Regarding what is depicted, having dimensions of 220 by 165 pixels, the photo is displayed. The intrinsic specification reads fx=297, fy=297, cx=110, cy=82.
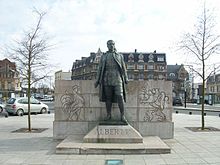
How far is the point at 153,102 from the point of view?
37.7ft

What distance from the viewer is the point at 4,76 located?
265ft

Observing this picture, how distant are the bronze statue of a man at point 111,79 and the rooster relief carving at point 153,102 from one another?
150 centimetres

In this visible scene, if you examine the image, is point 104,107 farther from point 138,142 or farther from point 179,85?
point 179,85

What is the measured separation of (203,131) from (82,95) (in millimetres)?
6148

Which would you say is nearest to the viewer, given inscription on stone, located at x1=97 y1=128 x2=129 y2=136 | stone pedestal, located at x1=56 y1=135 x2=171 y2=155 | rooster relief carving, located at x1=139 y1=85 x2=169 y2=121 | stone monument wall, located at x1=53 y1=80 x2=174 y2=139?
stone pedestal, located at x1=56 y1=135 x2=171 y2=155

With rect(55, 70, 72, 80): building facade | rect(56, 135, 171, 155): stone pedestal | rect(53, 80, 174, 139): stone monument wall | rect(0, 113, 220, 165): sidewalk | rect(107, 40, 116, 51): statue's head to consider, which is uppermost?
rect(55, 70, 72, 80): building facade

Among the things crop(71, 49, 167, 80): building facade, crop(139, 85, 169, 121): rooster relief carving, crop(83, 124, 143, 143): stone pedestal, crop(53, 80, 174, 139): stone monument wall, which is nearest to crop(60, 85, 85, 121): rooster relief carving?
crop(53, 80, 174, 139): stone monument wall

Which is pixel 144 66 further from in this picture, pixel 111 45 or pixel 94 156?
pixel 94 156

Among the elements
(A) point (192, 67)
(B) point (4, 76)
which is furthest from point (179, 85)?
(A) point (192, 67)

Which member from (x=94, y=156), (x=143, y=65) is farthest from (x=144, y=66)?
(x=94, y=156)

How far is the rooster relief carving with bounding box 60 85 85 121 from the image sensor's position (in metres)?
11.3

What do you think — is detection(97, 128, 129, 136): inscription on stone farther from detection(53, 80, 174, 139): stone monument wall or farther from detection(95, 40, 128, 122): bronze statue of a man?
detection(53, 80, 174, 139): stone monument wall

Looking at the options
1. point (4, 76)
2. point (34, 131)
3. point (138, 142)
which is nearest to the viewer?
point (138, 142)

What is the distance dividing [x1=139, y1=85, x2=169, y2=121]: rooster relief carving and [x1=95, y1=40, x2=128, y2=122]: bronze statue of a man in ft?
4.92
